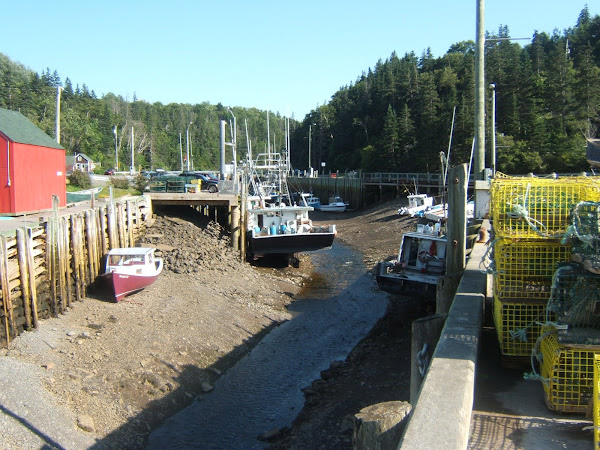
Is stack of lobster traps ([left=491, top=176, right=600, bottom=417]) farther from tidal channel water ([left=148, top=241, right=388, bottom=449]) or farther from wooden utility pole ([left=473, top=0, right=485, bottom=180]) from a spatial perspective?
wooden utility pole ([left=473, top=0, right=485, bottom=180])


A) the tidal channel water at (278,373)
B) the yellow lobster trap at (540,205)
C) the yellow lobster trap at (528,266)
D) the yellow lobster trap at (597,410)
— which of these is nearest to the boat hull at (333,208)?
the tidal channel water at (278,373)

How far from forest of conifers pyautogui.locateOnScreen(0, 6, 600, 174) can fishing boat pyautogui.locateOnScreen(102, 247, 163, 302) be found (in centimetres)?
1831

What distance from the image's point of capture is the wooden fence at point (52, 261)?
43.2ft

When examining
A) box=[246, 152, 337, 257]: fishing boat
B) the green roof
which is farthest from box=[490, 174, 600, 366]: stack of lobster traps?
the green roof

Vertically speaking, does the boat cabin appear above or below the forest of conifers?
below

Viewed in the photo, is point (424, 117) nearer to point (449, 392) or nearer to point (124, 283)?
point (124, 283)

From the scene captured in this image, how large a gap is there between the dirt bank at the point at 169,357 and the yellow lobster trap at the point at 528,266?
5567mm

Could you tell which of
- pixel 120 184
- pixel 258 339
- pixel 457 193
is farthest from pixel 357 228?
pixel 457 193

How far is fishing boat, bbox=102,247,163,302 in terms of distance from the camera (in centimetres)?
1730

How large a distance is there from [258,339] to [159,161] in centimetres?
10580

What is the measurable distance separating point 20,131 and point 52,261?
11.1 m

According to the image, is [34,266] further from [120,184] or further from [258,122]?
[258,122]

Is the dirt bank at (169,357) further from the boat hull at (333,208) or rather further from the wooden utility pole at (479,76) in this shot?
the boat hull at (333,208)

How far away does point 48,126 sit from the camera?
79062mm
